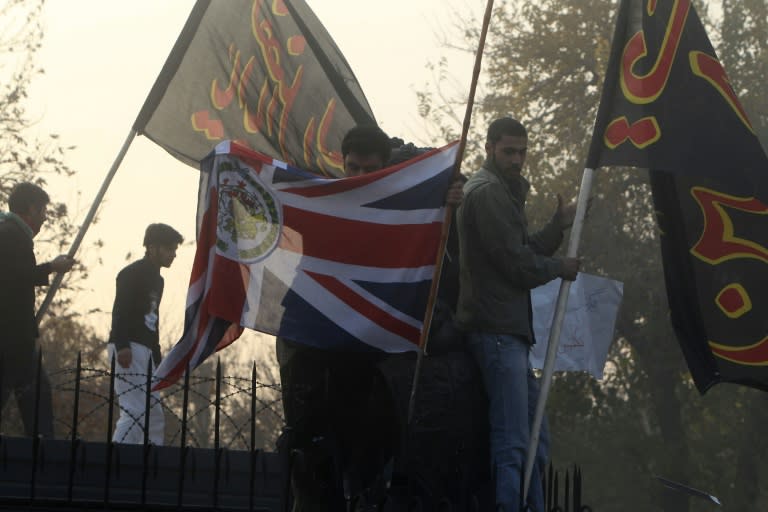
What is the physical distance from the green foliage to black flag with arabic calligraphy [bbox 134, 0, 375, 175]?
2202cm

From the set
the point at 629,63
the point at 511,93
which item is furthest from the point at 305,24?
the point at 511,93

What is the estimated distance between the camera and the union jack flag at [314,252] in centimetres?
653

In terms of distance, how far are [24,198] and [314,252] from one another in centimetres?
328

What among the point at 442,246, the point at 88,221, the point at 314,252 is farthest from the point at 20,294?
the point at 442,246

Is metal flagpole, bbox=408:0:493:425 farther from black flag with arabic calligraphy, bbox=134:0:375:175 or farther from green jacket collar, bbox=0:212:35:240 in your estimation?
green jacket collar, bbox=0:212:35:240

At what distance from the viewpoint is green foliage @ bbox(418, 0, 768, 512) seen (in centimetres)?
3238

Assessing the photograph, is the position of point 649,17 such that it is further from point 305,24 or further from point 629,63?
point 305,24

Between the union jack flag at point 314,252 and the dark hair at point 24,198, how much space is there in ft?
9.45

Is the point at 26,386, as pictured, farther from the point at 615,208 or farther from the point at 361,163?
the point at 615,208

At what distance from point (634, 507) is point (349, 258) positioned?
32891 millimetres

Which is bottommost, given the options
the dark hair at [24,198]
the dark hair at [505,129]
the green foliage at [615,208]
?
the dark hair at [505,129]

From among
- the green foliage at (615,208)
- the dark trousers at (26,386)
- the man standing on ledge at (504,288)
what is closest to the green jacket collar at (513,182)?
the man standing on ledge at (504,288)

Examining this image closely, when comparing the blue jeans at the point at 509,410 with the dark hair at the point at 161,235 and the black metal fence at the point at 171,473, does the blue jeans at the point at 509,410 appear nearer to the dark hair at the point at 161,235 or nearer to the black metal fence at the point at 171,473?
the black metal fence at the point at 171,473

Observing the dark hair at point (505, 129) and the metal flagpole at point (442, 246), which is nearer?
the metal flagpole at point (442, 246)
